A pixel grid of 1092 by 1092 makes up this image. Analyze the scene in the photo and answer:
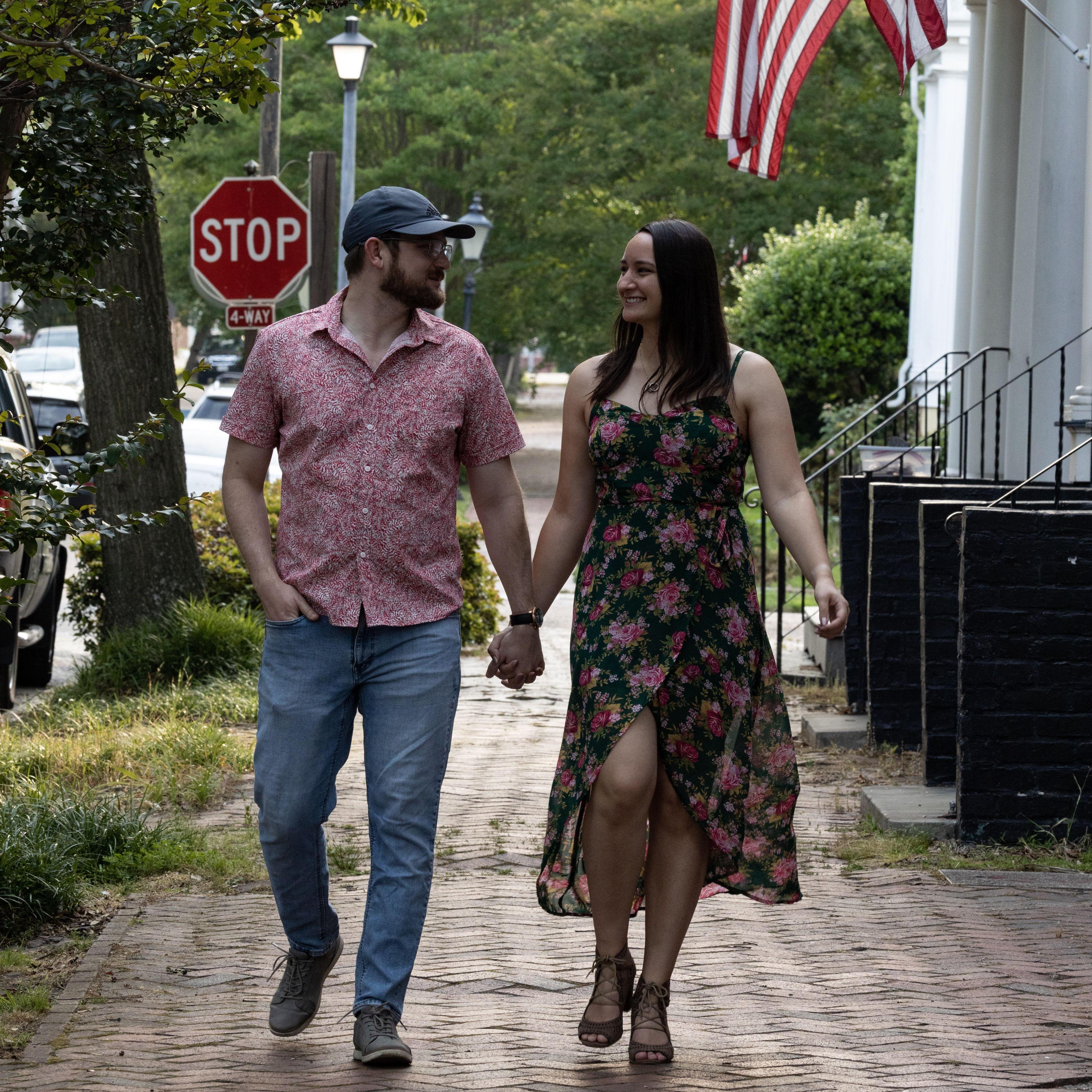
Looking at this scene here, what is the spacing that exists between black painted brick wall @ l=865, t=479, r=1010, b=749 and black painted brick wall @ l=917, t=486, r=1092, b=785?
2.93ft

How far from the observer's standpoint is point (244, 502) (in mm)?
4137

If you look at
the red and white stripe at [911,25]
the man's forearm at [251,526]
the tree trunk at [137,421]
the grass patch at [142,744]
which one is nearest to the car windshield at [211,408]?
the tree trunk at [137,421]

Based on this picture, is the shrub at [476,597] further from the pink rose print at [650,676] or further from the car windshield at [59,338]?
the car windshield at [59,338]

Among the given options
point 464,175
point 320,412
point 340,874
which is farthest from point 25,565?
point 464,175

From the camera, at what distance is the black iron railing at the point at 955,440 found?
917 centimetres

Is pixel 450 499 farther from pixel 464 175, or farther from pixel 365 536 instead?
pixel 464 175

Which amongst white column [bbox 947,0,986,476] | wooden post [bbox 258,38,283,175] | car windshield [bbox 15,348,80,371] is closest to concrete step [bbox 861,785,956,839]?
white column [bbox 947,0,986,476]

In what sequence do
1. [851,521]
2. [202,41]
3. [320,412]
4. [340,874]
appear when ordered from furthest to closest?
[851,521] → [340,874] → [202,41] → [320,412]

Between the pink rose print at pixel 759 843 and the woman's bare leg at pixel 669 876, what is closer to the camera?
the woman's bare leg at pixel 669 876

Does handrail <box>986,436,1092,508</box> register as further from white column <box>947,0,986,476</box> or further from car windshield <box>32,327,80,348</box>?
car windshield <box>32,327,80,348</box>

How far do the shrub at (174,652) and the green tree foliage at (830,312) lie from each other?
1270 centimetres

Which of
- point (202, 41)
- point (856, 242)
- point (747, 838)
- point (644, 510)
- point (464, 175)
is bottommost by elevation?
point (747, 838)

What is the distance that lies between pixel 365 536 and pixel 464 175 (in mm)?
30877

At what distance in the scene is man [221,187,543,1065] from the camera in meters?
3.98
